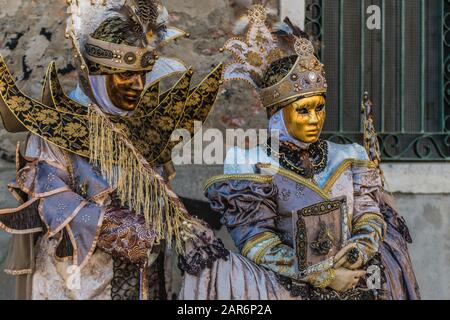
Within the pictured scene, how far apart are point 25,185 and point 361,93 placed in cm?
279

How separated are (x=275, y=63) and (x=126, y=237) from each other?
1.23 meters

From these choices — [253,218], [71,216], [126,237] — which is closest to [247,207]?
[253,218]

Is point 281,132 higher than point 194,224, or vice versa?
point 281,132

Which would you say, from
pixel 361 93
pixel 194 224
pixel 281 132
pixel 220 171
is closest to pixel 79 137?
pixel 194 224

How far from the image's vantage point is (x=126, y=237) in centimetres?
509

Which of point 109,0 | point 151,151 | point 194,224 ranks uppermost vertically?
point 109,0

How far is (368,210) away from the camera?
5523 millimetres

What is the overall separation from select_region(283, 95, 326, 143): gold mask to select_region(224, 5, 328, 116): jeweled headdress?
0.04m

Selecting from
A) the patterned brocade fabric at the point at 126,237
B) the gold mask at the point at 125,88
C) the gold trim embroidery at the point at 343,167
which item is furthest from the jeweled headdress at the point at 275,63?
the patterned brocade fabric at the point at 126,237

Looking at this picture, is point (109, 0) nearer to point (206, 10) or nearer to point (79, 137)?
point (79, 137)

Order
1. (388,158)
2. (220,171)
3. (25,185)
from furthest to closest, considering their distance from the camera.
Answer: (388,158)
(220,171)
(25,185)

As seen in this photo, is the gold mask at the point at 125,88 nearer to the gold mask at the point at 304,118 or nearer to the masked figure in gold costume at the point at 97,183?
the masked figure in gold costume at the point at 97,183

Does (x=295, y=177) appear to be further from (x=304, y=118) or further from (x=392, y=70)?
(x=392, y=70)

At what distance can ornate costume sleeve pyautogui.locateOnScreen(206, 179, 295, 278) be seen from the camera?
208 inches
